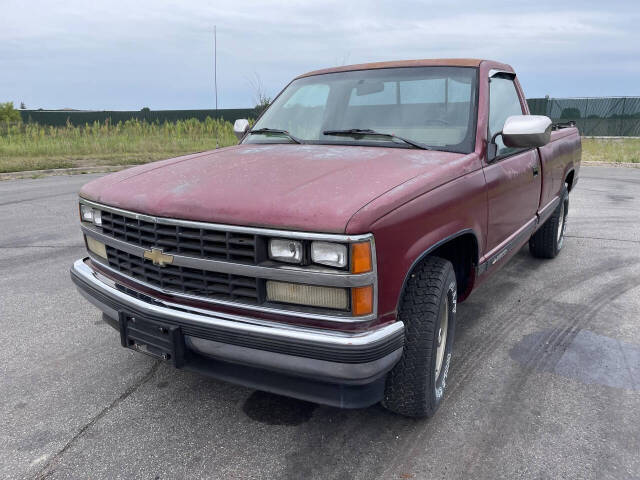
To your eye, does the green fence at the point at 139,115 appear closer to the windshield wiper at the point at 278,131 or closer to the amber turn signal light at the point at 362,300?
the windshield wiper at the point at 278,131

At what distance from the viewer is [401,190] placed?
89.3 inches

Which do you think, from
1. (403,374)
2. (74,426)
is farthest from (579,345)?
(74,426)

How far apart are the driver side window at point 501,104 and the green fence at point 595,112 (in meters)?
27.4

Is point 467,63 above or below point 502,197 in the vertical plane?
above

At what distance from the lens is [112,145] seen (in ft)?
58.5

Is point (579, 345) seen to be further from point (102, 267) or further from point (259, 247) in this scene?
point (102, 267)

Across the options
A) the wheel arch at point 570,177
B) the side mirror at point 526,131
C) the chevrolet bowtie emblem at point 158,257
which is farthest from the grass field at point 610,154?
the chevrolet bowtie emblem at point 158,257

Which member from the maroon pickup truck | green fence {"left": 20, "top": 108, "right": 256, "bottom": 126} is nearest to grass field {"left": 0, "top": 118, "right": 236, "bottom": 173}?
green fence {"left": 20, "top": 108, "right": 256, "bottom": 126}

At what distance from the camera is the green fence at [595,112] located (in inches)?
1146

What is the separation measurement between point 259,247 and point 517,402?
171cm

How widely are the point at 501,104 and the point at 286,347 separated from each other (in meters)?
2.65

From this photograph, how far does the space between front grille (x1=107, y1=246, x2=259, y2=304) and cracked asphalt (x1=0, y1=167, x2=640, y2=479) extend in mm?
733

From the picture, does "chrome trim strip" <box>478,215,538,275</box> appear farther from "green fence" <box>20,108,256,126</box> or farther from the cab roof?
"green fence" <box>20,108,256,126</box>

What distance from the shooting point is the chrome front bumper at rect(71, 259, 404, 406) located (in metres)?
2.04
